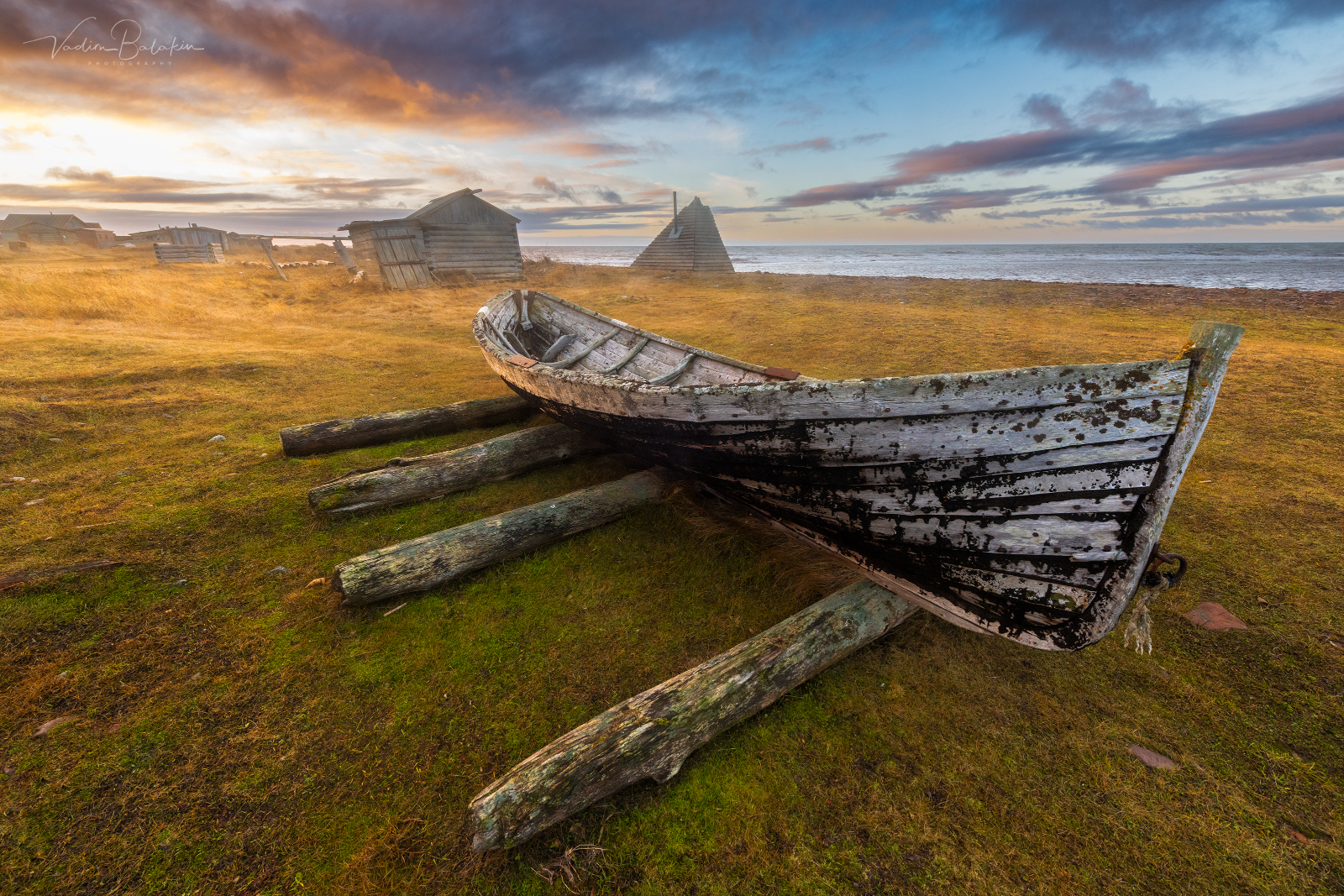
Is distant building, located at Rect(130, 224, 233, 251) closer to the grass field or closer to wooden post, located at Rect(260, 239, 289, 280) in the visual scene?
wooden post, located at Rect(260, 239, 289, 280)

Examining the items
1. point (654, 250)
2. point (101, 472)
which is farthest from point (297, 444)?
point (654, 250)

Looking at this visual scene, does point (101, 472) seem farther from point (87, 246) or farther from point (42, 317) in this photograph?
point (87, 246)

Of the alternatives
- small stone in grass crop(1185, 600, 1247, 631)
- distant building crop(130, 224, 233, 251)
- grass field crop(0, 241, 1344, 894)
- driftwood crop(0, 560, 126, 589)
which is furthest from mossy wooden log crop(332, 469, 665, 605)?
distant building crop(130, 224, 233, 251)

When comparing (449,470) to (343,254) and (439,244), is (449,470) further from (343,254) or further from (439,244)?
(343,254)

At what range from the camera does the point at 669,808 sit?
87.8 inches

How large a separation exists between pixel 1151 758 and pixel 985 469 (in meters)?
1.58

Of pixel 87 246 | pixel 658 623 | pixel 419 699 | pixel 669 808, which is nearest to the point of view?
pixel 669 808

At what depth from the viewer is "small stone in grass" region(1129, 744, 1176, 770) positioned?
2371 millimetres

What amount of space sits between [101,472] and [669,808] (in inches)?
257

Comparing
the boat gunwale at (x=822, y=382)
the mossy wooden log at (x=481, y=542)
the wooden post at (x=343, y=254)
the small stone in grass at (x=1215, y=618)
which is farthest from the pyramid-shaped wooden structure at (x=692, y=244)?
the small stone in grass at (x=1215, y=618)

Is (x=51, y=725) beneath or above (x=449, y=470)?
beneath

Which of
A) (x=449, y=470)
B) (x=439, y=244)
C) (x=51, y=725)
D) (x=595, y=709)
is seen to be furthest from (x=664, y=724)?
(x=439, y=244)

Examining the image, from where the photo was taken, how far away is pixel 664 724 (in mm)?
2230

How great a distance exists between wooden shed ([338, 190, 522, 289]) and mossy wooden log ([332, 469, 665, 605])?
64.3ft
